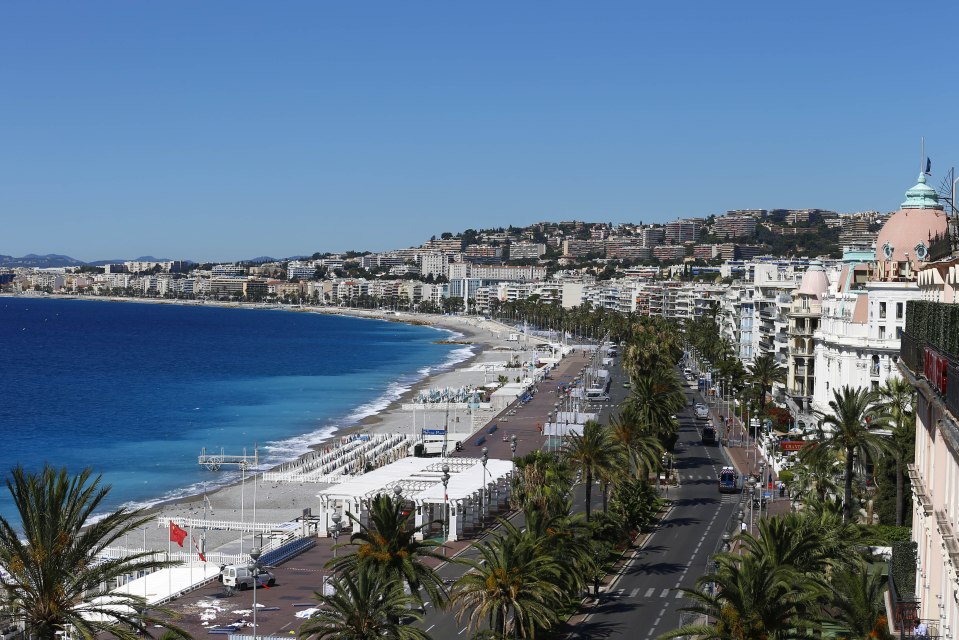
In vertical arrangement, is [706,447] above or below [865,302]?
below

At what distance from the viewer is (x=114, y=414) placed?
310 ft

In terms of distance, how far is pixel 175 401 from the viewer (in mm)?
105125

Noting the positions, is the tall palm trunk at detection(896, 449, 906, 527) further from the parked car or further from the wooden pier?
the wooden pier

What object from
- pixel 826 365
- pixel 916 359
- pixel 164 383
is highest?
pixel 916 359

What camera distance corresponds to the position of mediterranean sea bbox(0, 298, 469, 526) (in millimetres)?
69625

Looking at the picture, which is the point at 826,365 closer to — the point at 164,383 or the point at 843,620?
the point at 843,620

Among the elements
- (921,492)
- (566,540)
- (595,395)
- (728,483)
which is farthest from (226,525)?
(595,395)

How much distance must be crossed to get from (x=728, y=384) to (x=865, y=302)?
31.7 m

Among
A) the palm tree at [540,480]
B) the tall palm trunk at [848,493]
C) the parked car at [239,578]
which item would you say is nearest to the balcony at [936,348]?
the palm tree at [540,480]

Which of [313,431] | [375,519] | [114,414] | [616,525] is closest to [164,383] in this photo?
[114,414]

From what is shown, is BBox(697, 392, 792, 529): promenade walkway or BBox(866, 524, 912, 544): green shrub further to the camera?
BBox(697, 392, 792, 529): promenade walkway

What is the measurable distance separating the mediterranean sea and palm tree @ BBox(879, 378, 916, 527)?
34.3m

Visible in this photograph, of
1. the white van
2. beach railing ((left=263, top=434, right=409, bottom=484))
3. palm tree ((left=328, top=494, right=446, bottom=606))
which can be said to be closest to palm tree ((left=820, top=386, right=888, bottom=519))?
palm tree ((left=328, top=494, right=446, bottom=606))

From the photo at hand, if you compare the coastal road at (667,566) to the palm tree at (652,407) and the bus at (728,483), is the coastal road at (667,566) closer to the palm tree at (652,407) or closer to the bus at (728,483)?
the bus at (728,483)
